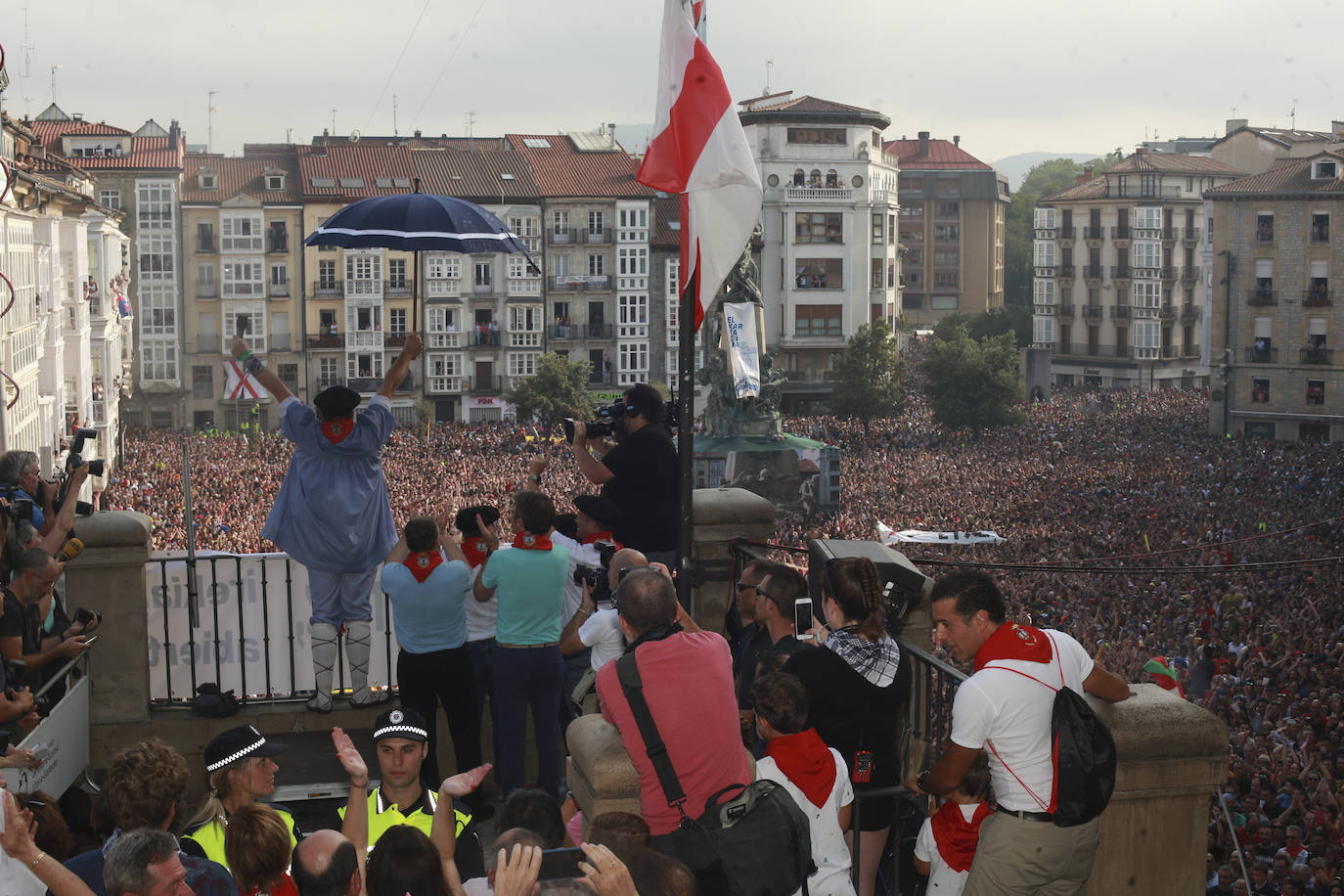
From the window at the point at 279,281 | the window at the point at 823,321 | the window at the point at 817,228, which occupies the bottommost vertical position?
the window at the point at 823,321

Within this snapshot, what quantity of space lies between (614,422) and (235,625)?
2.28 m

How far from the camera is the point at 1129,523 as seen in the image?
36125 mm

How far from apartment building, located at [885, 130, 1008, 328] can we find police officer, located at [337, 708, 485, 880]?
347 ft

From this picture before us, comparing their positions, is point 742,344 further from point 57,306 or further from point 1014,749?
point 1014,749

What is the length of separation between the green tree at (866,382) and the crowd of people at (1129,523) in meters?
1.24

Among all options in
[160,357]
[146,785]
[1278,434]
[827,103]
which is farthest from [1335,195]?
[146,785]

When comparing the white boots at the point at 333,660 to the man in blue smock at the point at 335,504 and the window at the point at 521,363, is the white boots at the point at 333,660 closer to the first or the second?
the man in blue smock at the point at 335,504

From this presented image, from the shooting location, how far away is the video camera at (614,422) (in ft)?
25.2

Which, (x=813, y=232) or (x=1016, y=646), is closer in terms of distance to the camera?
(x=1016, y=646)

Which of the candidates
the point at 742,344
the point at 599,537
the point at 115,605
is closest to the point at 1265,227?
the point at 742,344

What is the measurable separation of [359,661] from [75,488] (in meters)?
1.64

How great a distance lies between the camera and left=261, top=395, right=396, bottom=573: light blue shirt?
7.57 metres

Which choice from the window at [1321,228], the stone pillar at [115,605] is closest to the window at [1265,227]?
the window at [1321,228]

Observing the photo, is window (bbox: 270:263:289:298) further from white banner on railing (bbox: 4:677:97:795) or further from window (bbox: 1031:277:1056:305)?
white banner on railing (bbox: 4:677:97:795)
